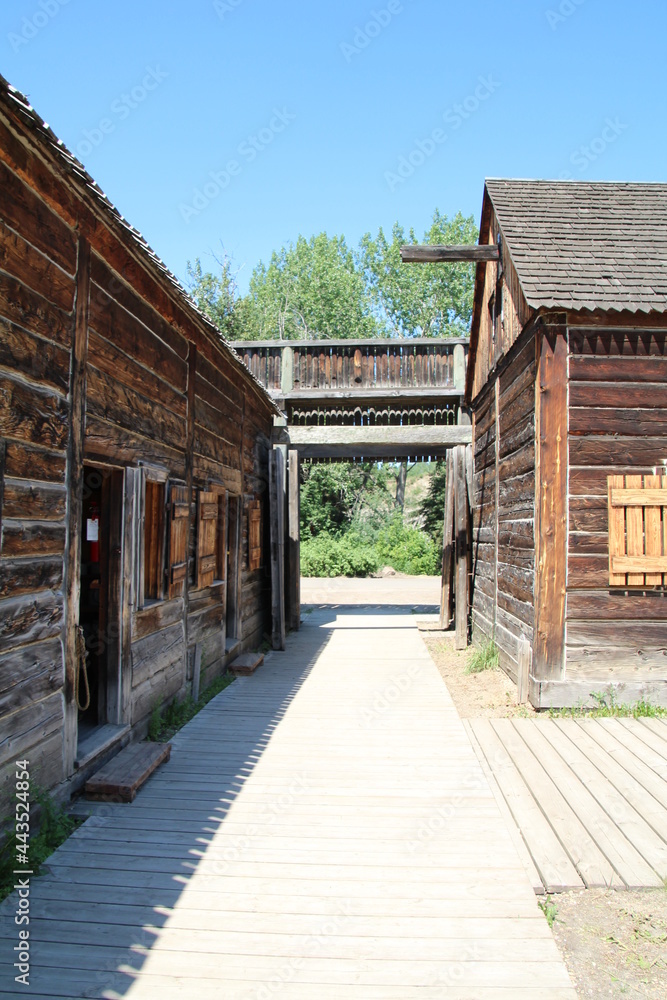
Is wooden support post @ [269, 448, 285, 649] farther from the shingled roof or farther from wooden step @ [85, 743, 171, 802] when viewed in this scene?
wooden step @ [85, 743, 171, 802]

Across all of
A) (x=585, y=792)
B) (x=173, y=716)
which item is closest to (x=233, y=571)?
(x=173, y=716)

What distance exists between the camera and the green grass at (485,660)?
8742mm

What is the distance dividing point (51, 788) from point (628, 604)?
17.9ft

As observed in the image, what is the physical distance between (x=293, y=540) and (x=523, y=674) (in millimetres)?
6111

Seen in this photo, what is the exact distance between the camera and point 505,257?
8547mm

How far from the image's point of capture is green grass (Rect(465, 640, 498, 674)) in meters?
8.74

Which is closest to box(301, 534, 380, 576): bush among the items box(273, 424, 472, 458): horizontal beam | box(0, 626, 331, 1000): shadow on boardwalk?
box(273, 424, 472, 458): horizontal beam

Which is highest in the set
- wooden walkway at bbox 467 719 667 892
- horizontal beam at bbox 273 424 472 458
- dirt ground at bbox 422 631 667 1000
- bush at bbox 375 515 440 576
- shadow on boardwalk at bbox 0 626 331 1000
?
horizontal beam at bbox 273 424 472 458

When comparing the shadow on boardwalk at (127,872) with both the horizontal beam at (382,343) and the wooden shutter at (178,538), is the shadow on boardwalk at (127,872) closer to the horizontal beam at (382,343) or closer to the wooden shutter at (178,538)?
the wooden shutter at (178,538)

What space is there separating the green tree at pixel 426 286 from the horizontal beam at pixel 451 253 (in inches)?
1169

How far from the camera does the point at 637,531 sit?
673 centimetres

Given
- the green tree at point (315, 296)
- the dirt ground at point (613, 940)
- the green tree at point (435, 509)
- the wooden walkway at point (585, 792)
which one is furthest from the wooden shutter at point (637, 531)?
the green tree at point (315, 296)

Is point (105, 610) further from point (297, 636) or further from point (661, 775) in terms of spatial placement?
point (297, 636)

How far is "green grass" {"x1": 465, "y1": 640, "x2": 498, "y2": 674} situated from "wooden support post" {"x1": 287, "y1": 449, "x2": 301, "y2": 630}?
4.25 meters
